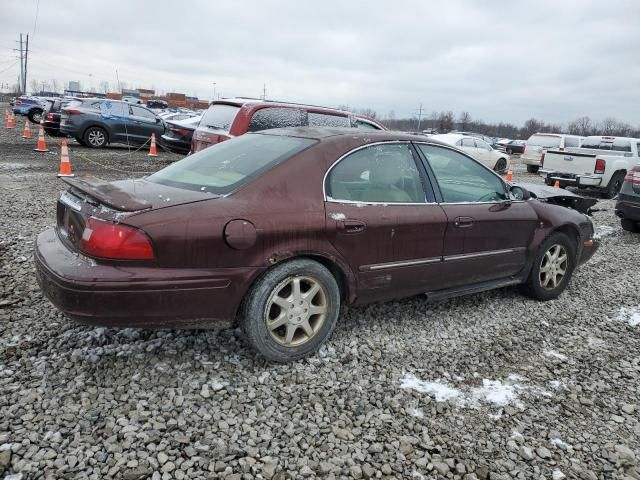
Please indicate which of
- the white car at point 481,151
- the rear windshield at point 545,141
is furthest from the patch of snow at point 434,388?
the rear windshield at point 545,141

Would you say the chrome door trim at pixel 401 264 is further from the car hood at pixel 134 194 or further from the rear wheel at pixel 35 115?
the rear wheel at pixel 35 115

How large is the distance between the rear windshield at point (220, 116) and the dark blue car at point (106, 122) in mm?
8812

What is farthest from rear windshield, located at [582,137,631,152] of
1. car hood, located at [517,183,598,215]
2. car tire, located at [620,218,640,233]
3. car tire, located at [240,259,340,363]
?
car tire, located at [240,259,340,363]

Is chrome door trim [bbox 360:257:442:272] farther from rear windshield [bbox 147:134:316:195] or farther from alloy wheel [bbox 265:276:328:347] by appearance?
rear windshield [bbox 147:134:316:195]

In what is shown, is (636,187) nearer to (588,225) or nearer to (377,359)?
(588,225)

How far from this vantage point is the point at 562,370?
11.3 feet

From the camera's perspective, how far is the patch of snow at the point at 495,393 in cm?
301

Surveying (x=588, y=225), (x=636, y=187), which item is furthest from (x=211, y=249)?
(x=636, y=187)

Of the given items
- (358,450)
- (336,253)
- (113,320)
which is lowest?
(358,450)

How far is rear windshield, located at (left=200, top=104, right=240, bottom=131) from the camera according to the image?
26.2 feet

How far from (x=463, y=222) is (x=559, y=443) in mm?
1754

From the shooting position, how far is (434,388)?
3.09 metres

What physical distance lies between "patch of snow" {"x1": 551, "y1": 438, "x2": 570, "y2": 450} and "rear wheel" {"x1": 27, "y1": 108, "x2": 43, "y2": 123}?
107 feet

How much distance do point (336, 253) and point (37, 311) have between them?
2.30 m
